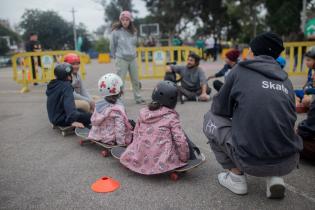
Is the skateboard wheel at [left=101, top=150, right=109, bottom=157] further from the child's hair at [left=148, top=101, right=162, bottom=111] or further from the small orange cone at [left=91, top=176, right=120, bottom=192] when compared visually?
the child's hair at [left=148, top=101, right=162, bottom=111]

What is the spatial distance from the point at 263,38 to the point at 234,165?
121 cm

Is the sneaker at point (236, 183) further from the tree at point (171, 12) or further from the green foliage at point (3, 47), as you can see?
the tree at point (171, 12)

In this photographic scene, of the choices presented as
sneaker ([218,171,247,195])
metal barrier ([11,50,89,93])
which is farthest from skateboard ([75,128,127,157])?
metal barrier ([11,50,89,93])

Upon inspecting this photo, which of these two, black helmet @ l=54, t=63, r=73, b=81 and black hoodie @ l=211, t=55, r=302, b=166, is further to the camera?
black helmet @ l=54, t=63, r=73, b=81

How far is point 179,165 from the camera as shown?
3.28m

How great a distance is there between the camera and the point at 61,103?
192 inches

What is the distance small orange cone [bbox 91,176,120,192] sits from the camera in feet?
10.2

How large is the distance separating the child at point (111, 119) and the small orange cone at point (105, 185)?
0.82 meters

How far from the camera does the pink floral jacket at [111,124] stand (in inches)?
157

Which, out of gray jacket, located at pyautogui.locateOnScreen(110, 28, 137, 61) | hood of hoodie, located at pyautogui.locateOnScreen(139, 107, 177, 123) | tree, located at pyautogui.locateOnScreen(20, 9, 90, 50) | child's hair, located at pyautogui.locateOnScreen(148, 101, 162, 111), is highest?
tree, located at pyautogui.locateOnScreen(20, 9, 90, 50)

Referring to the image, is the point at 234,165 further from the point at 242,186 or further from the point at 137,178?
the point at 137,178

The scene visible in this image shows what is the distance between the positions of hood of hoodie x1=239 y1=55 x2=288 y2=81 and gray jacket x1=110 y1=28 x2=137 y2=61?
4.41 metres

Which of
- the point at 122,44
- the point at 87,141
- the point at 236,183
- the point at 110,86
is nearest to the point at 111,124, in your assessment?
the point at 110,86

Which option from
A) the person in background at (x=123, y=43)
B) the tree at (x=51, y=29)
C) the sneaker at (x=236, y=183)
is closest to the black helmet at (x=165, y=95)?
the sneaker at (x=236, y=183)
